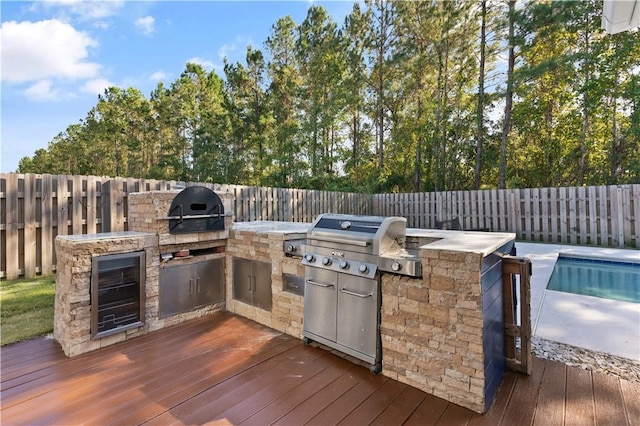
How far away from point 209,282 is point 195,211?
902 mm

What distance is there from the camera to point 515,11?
32.4 ft

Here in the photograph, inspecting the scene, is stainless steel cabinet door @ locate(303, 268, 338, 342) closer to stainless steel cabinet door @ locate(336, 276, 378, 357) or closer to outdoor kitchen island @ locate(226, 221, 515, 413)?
stainless steel cabinet door @ locate(336, 276, 378, 357)

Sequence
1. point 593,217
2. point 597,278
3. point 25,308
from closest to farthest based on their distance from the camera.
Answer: point 25,308 < point 597,278 < point 593,217

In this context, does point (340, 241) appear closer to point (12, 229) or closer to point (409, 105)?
point (12, 229)

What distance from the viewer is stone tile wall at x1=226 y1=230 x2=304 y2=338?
121 inches

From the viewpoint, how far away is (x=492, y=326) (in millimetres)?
2119

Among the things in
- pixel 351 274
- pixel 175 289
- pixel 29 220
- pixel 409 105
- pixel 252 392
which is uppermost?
pixel 409 105

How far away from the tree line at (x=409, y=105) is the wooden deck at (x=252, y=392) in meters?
10.6

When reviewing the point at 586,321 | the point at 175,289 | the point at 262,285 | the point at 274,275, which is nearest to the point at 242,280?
the point at 262,285

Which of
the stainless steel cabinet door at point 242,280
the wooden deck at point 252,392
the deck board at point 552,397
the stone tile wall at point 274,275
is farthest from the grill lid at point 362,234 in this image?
the deck board at point 552,397

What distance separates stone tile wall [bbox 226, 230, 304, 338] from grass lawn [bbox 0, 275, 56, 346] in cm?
201

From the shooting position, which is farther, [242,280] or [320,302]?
[242,280]

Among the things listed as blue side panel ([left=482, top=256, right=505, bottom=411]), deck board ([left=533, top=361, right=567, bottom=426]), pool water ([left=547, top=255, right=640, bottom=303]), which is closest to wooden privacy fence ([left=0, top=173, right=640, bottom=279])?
pool water ([left=547, top=255, right=640, bottom=303])

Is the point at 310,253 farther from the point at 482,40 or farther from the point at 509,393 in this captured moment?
the point at 482,40
